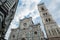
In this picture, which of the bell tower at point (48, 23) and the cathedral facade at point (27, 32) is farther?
the bell tower at point (48, 23)

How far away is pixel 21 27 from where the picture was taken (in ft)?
103

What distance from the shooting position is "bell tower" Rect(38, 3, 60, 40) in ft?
98.5

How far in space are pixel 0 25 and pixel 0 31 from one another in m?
0.66

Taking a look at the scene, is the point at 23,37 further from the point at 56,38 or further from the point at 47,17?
the point at 47,17

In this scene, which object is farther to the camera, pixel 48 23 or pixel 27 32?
pixel 48 23

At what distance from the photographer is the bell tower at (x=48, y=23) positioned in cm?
3001

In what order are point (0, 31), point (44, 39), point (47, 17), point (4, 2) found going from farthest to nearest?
point (47, 17) < point (44, 39) < point (4, 2) < point (0, 31)

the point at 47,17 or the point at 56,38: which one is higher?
the point at 47,17

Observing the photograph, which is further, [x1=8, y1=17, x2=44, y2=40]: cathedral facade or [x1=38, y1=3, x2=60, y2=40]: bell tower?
[x1=38, y1=3, x2=60, y2=40]: bell tower

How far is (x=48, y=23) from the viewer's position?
32.9 m

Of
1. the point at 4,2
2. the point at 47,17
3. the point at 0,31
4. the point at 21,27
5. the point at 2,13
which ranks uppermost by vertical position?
the point at 47,17

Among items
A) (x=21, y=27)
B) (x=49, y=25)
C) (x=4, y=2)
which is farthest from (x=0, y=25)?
(x=49, y=25)

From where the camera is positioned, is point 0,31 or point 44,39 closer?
point 0,31

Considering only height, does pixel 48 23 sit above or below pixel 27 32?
above
